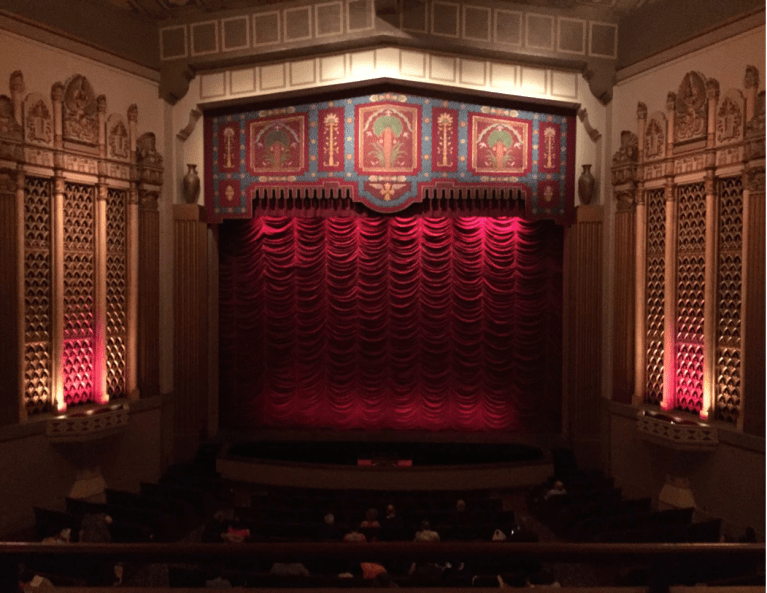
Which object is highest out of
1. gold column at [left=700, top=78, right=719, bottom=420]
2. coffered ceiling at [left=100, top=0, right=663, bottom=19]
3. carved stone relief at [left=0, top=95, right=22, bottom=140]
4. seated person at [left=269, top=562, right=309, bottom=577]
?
coffered ceiling at [left=100, top=0, right=663, bottom=19]

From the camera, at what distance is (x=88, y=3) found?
8.69 meters

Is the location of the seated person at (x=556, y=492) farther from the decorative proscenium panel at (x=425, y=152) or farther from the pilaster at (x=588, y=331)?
the decorative proscenium panel at (x=425, y=152)

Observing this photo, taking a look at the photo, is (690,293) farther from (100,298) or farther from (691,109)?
(100,298)

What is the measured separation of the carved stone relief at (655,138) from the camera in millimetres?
8781

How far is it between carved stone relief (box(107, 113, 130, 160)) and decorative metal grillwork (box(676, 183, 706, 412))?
7974mm

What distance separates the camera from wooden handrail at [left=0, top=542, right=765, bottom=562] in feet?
7.09

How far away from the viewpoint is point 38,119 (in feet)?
26.7

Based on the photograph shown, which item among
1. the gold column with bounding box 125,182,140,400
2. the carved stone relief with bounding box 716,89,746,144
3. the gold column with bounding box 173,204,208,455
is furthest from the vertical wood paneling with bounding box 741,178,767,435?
the gold column with bounding box 125,182,140,400

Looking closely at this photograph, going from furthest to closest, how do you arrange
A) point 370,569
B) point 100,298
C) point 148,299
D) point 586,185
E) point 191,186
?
point 191,186
point 586,185
point 148,299
point 100,298
point 370,569

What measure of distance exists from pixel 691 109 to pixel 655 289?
2.50 m

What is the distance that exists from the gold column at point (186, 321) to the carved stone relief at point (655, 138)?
6.82 metres

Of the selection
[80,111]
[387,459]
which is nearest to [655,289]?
[387,459]

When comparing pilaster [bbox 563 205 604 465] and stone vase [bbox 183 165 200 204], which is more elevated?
stone vase [bbox 183 165 200 204]

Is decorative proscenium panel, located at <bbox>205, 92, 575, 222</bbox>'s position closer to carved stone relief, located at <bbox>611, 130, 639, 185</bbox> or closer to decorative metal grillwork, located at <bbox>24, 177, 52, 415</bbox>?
carved stone relief, located at <bbox>611, 130, 639, 185</bbox>
